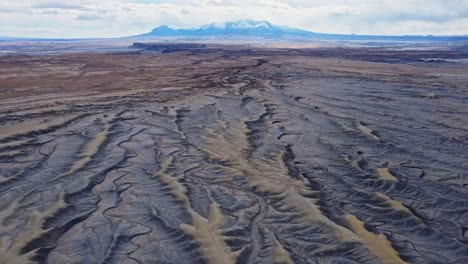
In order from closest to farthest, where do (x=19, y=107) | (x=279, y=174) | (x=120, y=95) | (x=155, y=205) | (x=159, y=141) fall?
1. (x=155, y=205)
2. (x=279, y=174)
3. (x=159, y=141)
4. (x=19, y=107)
5. (x=120, y=95)

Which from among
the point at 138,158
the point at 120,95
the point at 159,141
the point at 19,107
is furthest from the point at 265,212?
the point at 120,95

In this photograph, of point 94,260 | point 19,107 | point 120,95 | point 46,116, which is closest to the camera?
point 94,260

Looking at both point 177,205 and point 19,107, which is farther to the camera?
point 19,107

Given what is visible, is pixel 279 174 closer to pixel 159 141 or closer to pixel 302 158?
pixel 302 158

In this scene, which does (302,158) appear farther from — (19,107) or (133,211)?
(19,107)

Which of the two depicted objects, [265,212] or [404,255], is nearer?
[404,255]

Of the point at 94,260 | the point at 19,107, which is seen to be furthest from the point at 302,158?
the point at 19,107
